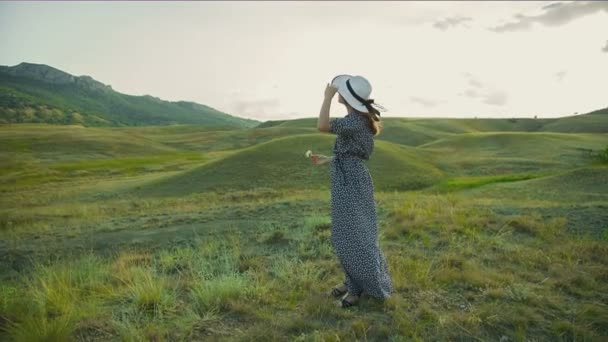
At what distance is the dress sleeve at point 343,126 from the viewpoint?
20.8 feet

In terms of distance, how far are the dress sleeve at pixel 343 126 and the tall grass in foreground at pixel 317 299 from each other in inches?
102

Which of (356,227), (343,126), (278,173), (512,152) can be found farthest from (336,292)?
(512,152)

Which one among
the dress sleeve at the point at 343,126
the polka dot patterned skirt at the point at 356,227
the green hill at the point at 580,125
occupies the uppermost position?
the green hill at the point at 580,125

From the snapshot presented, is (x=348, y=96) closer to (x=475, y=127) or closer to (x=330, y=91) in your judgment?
(x=330, y=91)

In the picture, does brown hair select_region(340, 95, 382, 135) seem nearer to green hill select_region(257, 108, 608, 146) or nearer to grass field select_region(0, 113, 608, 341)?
grass field select_region(0, 113, 608, 341)

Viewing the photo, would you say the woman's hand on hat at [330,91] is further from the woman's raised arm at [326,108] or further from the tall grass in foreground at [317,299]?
the tall grass in foreground at [317,299]

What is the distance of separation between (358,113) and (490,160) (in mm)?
46780

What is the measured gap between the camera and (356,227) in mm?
6508

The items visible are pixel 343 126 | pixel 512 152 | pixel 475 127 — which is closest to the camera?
pixel 343 126

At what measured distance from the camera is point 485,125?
120125 millimetres

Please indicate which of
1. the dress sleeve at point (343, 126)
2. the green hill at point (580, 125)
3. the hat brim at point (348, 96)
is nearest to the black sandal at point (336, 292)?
the dress sleeve at point (343, 126)

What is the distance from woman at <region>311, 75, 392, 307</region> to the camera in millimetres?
6355

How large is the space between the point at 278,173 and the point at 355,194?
32.4 m

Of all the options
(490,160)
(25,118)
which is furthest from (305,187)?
(25,118)
